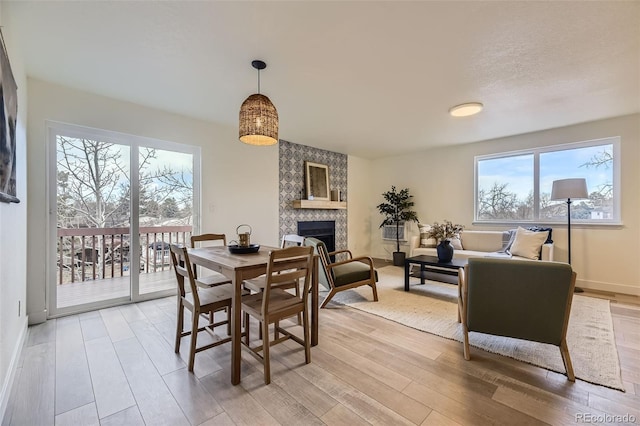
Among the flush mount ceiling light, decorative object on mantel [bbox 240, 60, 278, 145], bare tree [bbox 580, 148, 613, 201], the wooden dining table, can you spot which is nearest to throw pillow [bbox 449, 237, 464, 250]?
bare tree [bbox 580, 148, 613, 201]

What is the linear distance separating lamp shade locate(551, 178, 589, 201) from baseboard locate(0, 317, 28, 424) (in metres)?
5.68

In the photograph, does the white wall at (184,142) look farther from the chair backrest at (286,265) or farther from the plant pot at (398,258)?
the plant pot at (398,258)

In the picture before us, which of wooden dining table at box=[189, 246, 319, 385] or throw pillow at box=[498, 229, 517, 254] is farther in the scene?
throw pillow at box=[498, 229, 517, 254]

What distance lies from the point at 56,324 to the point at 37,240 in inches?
33.9

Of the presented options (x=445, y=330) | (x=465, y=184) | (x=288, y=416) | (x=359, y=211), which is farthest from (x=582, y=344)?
(x=359, y=211)

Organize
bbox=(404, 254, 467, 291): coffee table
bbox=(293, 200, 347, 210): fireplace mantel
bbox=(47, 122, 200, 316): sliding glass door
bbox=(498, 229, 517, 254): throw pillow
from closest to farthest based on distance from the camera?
bbox=(47, 122, 200, 316): sliding glass door < bbox=(404, 254, 467, 291): coffee table < bbox=(498, 229, 517, 254): throw pillow < bbox=(293, 200, 347, 210): fireplace mantel

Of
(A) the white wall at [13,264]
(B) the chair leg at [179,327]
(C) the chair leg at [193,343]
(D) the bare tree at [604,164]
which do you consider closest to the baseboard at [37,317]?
(A) the white wall at [13,264]

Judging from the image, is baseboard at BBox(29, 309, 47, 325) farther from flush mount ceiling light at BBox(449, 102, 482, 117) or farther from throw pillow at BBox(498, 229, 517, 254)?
throw pillow at BBox(498, 229, 517, 254)

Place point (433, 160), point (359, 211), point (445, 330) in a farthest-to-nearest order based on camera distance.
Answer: point (359, 211), point (433, 160), point (445, 330)

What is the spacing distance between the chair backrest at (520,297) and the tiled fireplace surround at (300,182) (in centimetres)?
339

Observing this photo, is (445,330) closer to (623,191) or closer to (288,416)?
(288,416)

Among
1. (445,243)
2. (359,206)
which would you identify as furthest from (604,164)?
(359,206)

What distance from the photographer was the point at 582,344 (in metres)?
2.26

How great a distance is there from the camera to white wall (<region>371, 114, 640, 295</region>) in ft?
12.0
